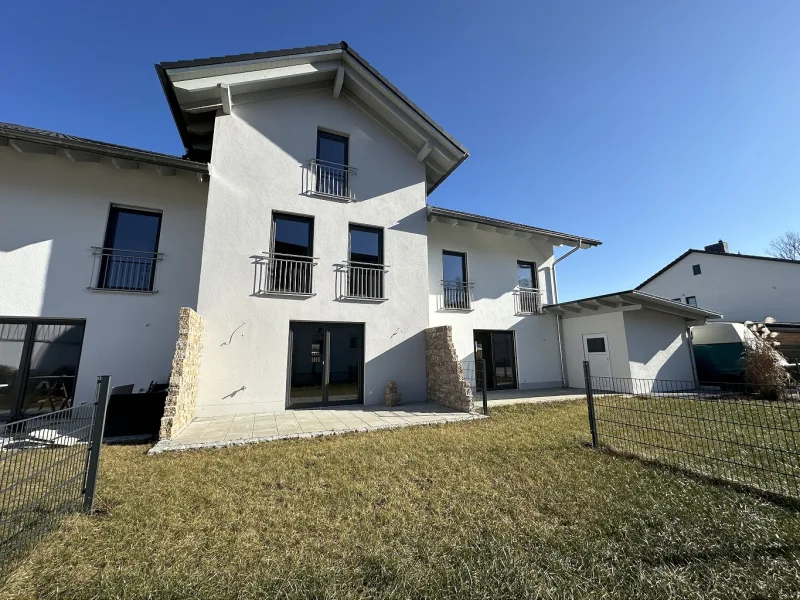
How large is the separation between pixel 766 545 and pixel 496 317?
9594mm

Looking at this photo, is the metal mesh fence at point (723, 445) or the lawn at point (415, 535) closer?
the lawn at point (415, 535)

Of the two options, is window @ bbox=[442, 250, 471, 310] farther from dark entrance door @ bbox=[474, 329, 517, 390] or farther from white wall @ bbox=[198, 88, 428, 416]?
white wall @ bbox=[198, 88, 428, 416]

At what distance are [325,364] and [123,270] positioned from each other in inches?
209

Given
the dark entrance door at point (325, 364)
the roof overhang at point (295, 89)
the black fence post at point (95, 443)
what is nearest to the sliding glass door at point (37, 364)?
the dark entrance door at point (325, 364)

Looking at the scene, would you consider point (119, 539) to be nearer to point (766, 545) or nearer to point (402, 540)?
point (402, 540)

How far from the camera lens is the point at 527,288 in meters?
12.8

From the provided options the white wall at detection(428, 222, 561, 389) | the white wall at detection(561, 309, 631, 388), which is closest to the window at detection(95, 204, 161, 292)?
the white wall at detection(428, 222, 561, 389)

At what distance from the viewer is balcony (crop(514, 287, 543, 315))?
12.4m

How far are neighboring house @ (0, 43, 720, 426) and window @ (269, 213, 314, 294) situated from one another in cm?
4

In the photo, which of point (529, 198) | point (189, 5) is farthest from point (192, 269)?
point (529, 198)

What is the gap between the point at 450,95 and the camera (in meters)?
11.0

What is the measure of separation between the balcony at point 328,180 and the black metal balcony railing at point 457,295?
4487mm

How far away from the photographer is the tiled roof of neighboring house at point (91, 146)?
6.44 meters

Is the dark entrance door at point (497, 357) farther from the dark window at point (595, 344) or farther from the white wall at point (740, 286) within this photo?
the white wall at point (740, 286)
